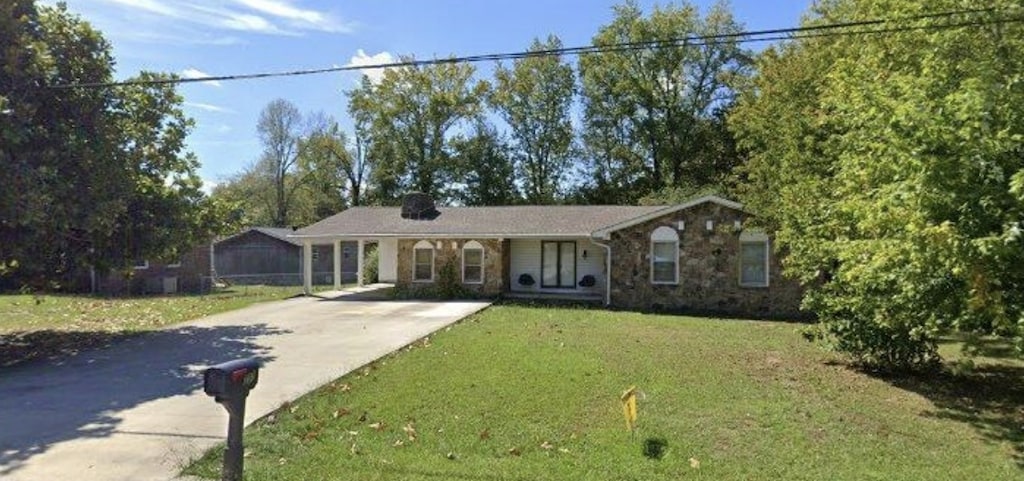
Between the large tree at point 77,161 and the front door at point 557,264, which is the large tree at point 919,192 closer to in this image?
the large tree at point 77,161

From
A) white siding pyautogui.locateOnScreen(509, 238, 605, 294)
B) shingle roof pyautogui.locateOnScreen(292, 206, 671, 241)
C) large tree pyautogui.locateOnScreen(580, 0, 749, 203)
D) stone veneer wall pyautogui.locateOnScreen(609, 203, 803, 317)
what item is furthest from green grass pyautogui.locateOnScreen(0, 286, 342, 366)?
large tree pyautogui.locateOnScreen(580, 0, 749, 203)

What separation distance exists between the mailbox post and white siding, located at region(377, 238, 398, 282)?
80.6 feet

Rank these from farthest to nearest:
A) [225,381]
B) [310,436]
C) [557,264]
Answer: [557,264] < [310,436] < [225,381]

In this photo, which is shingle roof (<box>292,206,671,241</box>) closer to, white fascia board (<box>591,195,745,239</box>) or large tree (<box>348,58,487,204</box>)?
white fascia board (<box>591,195,745,239</box>)

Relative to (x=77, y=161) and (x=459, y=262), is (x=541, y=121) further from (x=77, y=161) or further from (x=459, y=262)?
(x=77, y=161)

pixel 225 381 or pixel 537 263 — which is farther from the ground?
pixel 537 263

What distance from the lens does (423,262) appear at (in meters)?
Answer: 25.5

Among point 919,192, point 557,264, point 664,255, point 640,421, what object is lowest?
point 640,421

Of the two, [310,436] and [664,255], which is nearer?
[310,436]

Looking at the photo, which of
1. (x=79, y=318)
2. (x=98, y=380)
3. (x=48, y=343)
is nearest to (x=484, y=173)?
(x=79, y=318)

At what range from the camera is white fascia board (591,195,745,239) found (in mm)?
20531

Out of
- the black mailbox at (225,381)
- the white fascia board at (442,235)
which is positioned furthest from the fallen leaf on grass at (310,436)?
the white fascia board at (442,235)

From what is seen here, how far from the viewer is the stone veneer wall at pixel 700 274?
→ 20.4m

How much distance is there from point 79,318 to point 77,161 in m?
7.50
